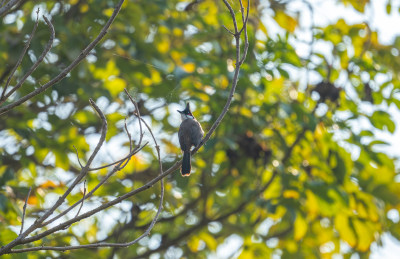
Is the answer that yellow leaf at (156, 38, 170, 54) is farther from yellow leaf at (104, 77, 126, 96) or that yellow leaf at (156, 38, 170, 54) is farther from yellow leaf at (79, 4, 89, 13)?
yellow leaf at (79, 4, 89, 13)

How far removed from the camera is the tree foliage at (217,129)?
492 centimetres

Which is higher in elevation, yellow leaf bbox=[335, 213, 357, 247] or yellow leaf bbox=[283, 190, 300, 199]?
yellow leaf bbox=[283, 190, 300, 199]

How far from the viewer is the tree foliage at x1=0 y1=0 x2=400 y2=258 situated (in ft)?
16.1

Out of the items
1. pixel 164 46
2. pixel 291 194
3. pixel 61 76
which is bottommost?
pixel 291 194

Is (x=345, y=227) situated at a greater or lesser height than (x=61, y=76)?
lesser

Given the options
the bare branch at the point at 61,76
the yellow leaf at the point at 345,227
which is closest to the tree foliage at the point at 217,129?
the yellow leaf at the point at 345,227

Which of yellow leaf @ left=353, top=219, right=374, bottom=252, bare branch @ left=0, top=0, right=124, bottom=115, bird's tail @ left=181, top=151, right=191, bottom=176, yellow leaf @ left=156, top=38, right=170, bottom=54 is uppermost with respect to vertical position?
bare branch @ left=0, top=0, right=124, bottom=115

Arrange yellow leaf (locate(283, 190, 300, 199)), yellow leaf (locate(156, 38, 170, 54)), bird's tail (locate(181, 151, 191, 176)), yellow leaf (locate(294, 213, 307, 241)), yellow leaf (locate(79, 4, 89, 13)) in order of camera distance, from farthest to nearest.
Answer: yellow leaf (locate(156, 38, 170, 54))
yellow leaf (locate(294, 213, 307, 241))
yellow leaf (locate(283, 190, 300, 199))
yellow leaf (locate(79, 4, 89, 13))
bird's tail (locate(181, 151, 191, 176))

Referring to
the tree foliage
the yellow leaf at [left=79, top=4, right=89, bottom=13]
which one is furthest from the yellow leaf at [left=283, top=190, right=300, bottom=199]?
the yellow leaf at [left=79, top=4, right=89, bottom=13]

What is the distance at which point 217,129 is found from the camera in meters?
5.19

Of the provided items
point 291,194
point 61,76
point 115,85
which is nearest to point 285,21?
point 291,194

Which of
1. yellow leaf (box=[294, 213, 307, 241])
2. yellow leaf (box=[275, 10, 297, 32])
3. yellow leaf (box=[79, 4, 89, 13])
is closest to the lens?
yellow leaf (box=[79, 4, 89, 13])

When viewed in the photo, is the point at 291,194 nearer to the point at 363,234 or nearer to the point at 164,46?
the point at 363,234

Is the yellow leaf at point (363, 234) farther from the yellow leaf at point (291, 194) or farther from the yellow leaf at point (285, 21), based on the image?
the yellow leaf at point (285, 21)
